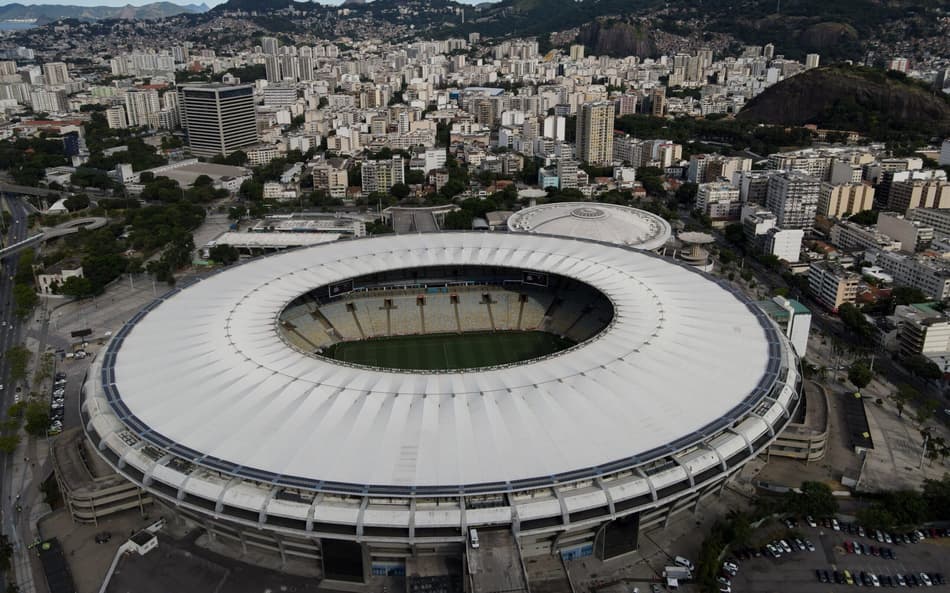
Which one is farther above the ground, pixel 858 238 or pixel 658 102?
pixel 658 102

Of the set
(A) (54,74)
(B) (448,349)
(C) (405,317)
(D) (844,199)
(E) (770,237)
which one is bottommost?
(B) (448,349)

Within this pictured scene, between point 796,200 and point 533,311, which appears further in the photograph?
point 796,200

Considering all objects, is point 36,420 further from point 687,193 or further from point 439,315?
point 687,193

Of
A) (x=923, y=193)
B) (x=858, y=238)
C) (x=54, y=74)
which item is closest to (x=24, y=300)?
(x=858, y=238)

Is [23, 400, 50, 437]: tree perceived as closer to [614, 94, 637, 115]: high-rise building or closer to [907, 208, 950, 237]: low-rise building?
[907, 208, 950, 237]: low-rise building

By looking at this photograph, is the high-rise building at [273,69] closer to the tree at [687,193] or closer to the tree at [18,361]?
the tree at [687,193]
